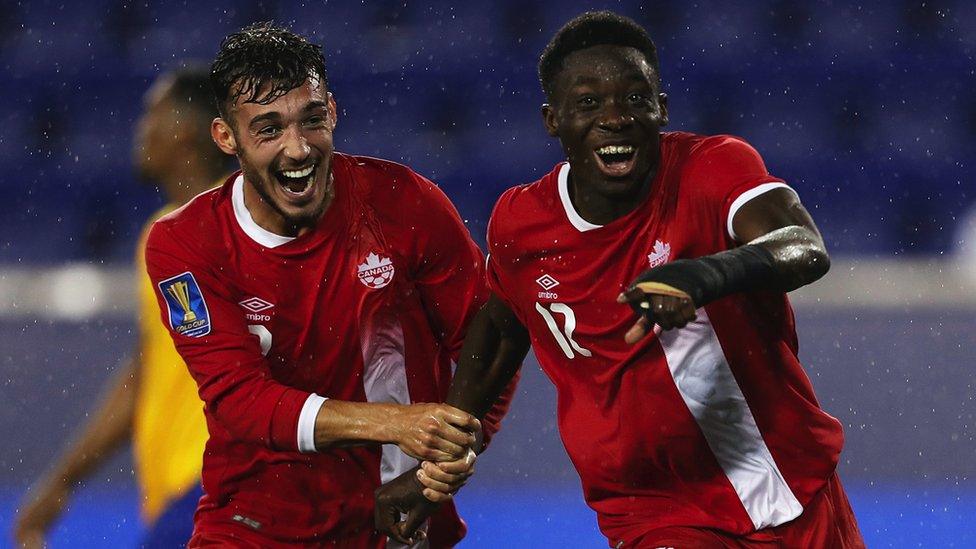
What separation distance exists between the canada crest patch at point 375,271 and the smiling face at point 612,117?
543 mm

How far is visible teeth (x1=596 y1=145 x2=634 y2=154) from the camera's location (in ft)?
9.20

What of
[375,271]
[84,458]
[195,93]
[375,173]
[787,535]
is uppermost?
[195,93]

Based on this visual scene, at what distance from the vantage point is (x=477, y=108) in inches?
318

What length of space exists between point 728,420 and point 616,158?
0.54 metres

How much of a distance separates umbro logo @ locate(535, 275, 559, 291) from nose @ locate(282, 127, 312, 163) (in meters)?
0.55

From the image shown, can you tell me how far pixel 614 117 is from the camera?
2783 mm

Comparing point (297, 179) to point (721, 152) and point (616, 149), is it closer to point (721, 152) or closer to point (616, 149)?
point (616, 149)

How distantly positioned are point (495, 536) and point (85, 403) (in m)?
1.78

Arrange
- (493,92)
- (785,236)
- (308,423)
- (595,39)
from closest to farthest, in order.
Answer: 1. (785,236)
2. (595,39)
3. (308,423)
4. (493,92)

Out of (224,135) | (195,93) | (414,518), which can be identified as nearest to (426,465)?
(414,518)

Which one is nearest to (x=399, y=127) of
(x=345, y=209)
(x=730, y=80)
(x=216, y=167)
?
(x=730, y=80)

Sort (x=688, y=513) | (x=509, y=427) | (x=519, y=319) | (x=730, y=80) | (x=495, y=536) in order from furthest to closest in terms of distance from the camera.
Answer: (x=730, y=80), (x=509, y=427), (x=495, y=536), (x=519, y=319), (x=688, y=513)

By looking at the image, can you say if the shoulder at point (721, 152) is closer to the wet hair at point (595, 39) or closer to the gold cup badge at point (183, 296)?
the wet hair at point (595, 39)

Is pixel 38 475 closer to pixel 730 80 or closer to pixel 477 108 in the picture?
pixel 477 108
